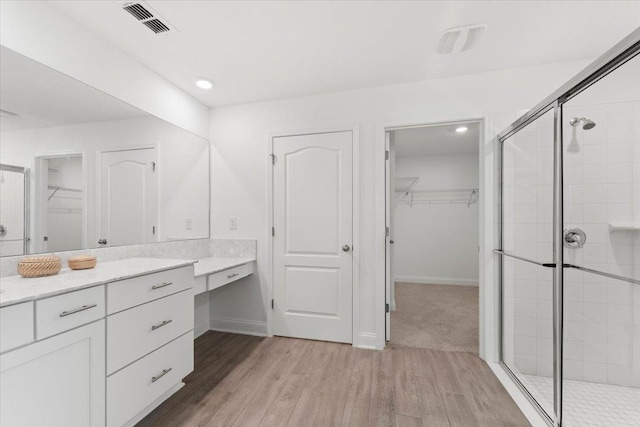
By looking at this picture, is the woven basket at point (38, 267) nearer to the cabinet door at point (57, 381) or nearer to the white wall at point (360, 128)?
the cabinet door at point (57, 381)

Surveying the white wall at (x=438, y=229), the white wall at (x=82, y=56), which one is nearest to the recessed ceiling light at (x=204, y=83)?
the white wall at (x=82, y=56)

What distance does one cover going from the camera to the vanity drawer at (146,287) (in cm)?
139

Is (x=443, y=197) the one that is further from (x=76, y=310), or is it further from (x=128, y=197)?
(x=76, y=310)

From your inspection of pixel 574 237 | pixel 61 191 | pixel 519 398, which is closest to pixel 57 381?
pixel 61 191

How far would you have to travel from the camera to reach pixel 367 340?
2.56 metres

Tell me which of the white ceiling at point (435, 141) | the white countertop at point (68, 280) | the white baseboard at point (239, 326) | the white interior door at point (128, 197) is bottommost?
the white baseboard at point (239, 326)

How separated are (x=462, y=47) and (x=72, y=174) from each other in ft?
→ 9.11

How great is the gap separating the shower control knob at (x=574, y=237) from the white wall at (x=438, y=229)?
11.1ft

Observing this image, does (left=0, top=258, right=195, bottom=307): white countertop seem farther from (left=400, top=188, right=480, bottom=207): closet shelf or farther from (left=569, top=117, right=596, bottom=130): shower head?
(left=400, top=188, right=480, bottom=207): closet shelf

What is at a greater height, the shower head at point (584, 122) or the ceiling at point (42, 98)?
the ceiling at point (42, 98)

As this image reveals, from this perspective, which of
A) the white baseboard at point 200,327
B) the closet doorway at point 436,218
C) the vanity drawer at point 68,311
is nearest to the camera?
the vanity drawer at point 68,311

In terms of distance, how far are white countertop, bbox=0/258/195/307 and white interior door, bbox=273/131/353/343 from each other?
117 cm

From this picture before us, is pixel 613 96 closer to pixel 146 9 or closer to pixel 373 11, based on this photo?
pixel 373 11

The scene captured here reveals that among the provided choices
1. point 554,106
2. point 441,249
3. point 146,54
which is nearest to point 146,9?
point 146,54
